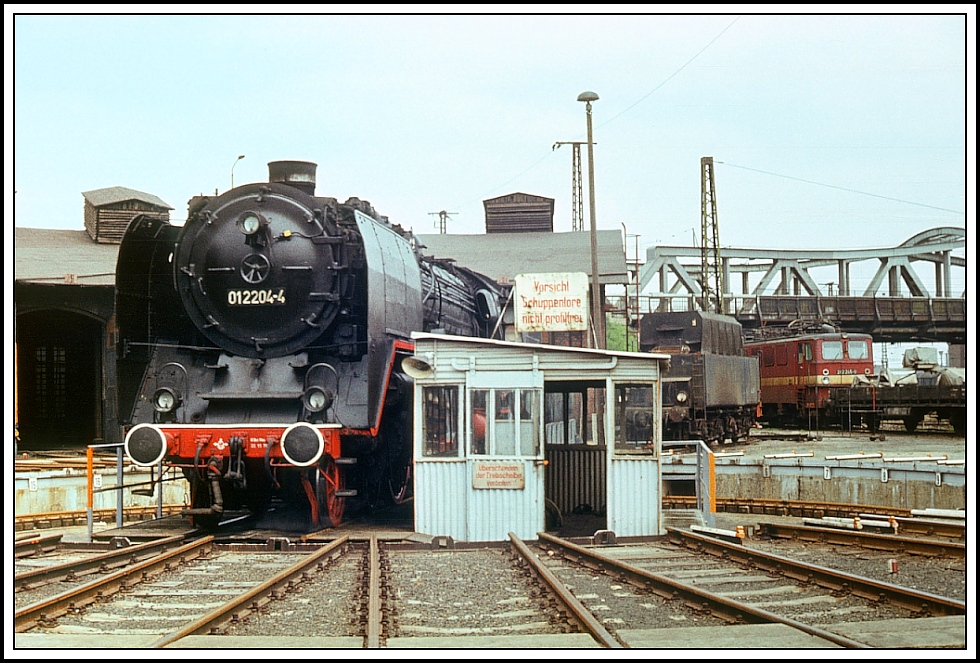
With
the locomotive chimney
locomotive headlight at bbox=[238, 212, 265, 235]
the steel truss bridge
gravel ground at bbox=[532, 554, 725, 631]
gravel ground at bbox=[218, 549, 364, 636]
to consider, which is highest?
the locomotive chimney

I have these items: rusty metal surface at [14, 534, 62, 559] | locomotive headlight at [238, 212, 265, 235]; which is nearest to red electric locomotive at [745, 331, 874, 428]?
locomotive headlight at [238, 212, 265, 235]

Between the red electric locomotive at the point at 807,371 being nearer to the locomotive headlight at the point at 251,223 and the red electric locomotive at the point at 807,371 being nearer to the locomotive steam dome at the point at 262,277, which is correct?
the locomotive steam dome at the point at 262,277

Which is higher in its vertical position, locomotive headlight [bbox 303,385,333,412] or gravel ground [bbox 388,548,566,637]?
locomotive headlight [bbox 303,385,333,412]

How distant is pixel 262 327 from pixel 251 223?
3.18 feet

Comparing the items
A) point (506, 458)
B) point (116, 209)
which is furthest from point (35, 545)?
point (506, 458)

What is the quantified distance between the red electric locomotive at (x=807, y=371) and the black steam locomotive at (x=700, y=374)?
1119 millimetres

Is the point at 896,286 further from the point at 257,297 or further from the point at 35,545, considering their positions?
the point at 35,545

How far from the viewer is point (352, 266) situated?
29.0ft

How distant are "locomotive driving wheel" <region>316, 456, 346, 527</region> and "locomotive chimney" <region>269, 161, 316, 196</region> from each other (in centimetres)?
264

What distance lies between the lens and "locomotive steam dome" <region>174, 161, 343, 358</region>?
8781 mm

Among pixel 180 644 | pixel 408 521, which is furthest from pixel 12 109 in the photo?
pixel 408 521

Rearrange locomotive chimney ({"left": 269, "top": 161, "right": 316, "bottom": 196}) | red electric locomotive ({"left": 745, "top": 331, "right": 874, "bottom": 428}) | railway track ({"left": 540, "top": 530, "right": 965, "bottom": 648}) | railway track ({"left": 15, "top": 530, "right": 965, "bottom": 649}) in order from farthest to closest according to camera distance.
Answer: red electric locomotive ({"left": 745, "top": 331, "right": 874, "bottom": 428}) < locomotive chimney ({"left": 269, "top": 161, "right": 316, "bottom": 196}) < railway track ({"left": 540, "top": 530, "right": 965, "bottom": 648}) < railway track ({"left": 15, "top": 530, "right": 965, "bottom": 649})

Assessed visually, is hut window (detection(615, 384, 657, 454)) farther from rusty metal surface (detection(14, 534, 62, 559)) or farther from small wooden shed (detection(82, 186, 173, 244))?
rusty metal surface (detection(14, 534, 62, 559))

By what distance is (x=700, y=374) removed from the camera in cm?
1792
